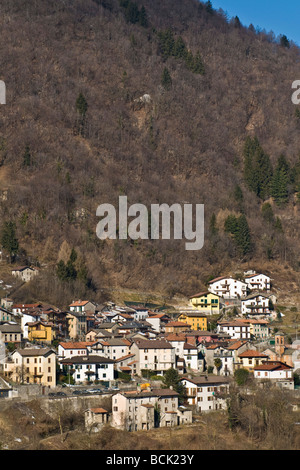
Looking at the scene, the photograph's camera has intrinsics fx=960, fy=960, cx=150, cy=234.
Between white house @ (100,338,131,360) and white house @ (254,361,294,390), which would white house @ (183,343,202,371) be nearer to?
white house @ (100,338,131,360)

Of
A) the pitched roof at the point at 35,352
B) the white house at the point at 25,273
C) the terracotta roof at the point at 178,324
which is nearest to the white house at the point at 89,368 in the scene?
the pitched roof at the point at 35,352

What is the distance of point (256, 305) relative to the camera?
321 ft

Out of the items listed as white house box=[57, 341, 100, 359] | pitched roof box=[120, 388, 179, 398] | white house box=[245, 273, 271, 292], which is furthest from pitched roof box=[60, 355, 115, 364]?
white house box=[245, 273, 271, 292]

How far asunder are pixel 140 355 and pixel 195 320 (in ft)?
59.3

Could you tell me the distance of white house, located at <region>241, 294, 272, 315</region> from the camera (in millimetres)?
97375

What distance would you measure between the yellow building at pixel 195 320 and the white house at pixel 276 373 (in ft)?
58.6

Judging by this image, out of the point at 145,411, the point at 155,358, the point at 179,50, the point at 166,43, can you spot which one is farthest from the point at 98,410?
the point at 166,43

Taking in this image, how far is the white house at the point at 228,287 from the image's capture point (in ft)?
338

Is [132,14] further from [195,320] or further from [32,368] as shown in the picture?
[32,368]

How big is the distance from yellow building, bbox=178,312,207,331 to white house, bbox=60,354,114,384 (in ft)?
66.6

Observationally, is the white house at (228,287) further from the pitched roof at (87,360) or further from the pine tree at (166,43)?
the pine tree at (166,43)

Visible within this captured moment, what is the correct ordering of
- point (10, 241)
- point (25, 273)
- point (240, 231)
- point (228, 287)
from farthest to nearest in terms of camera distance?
point (240, 231) → point (228, 287) → point (10, 241) → point (25, 273)
